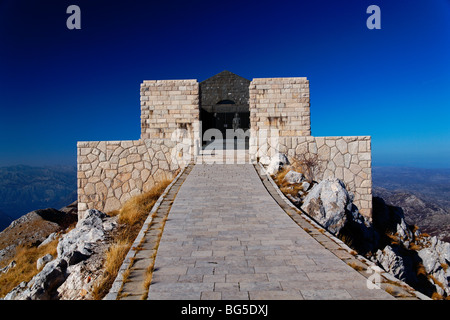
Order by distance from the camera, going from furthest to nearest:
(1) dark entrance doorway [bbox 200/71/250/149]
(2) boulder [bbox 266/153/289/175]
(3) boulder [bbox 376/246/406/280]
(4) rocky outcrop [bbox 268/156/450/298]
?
(1) dark entrance doorway [bbox 200/71/250/149] < (2) boulder [bbox 266/153/289/175] < (3) boulder [bbox 376/246/406/280] < (4) rocky outcrop [bbox 268/156/450/298]

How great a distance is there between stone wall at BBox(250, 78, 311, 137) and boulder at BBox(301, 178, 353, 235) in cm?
577

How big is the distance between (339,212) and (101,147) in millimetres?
7687

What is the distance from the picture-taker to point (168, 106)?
12.3 metres

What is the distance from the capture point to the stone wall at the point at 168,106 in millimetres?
12148

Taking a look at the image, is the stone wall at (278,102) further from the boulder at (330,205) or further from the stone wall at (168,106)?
the boulder at (330,205)

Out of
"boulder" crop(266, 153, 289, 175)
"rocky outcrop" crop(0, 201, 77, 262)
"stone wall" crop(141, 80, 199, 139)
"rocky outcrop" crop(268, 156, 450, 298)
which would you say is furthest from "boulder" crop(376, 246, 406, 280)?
"rocky outcrop" crop(0, 201, 77, 262)

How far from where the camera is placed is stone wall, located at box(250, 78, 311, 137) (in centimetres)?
1205

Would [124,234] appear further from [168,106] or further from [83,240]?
[168,106]

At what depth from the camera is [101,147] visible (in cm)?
970

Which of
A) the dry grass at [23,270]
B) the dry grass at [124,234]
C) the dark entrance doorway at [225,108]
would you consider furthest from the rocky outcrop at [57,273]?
the dark entrance doorway at [225,108]

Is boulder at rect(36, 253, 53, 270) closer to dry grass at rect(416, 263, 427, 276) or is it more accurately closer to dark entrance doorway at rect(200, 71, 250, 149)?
dry grass at rect(416, 263, 427, 276)
